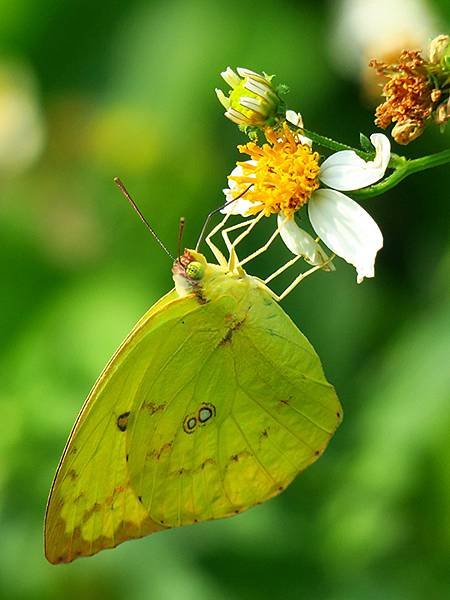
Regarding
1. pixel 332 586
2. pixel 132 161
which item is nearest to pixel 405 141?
pixel 332 586

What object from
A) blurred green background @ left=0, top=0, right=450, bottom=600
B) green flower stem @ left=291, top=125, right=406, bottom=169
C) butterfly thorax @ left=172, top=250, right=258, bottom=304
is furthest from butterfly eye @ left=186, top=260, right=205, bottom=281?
blurred green background @ left=0, top=0, right=450, bottom=600

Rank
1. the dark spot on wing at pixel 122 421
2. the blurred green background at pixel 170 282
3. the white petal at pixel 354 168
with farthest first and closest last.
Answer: the blurred green background at pixel 170 282 < the dark spot on wing at pixel 122 421 < the white petal at pixel 354 168

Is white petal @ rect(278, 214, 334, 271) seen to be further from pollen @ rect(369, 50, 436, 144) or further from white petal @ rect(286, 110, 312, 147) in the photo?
pollen @ rect(369, 50, 436, 144)

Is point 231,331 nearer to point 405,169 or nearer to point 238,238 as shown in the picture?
point 238,238

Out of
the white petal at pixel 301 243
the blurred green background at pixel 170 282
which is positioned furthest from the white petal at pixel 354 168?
the blurred green background at pixel 170 282

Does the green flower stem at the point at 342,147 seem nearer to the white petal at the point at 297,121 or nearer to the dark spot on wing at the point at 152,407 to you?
the white petal at the point at 297,121

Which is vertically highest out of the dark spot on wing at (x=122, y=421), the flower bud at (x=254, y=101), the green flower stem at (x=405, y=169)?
the flower bud at (x=254, y=101)
